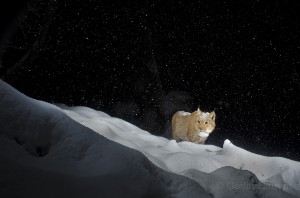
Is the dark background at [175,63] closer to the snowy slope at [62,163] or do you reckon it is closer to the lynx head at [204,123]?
the lynx head at [204,123]

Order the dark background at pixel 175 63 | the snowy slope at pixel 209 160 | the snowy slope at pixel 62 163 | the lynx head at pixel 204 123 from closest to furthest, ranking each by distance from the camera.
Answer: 1. the snowy slope at pixel 62 163
2. the snowy slope at pixel 209 160
3. the lynx head at pixel 204 123
4. the dark background at pixel 175 63

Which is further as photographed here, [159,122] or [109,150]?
[159,122]

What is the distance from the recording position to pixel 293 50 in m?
8.89

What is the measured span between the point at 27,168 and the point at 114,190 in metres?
0.62

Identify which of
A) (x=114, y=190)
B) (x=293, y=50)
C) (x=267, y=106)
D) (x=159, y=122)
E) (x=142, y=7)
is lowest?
→ (x=114, y=190)

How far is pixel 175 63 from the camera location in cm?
1149

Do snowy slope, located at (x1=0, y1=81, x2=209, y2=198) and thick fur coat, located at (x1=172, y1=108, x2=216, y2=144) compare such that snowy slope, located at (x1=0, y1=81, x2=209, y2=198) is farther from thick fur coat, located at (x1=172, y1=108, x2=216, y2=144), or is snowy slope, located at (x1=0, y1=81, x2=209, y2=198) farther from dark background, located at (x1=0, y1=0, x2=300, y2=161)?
dark background, located at (x1=0, y1=0, x2=300, y2=161)

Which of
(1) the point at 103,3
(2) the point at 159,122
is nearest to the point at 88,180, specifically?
(1) the point at 103,3

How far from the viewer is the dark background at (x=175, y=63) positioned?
8930 millimetres

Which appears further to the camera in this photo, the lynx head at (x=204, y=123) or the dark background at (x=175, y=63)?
the dark background at (x=175, y=63)

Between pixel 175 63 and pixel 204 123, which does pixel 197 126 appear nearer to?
pixel 204 123

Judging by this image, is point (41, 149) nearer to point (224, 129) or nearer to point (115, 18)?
point (115, 18)

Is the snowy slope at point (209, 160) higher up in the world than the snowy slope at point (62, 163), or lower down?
higher up

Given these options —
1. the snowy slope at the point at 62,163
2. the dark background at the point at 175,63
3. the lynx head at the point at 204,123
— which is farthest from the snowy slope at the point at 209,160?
the dark background at the point at 175,63
